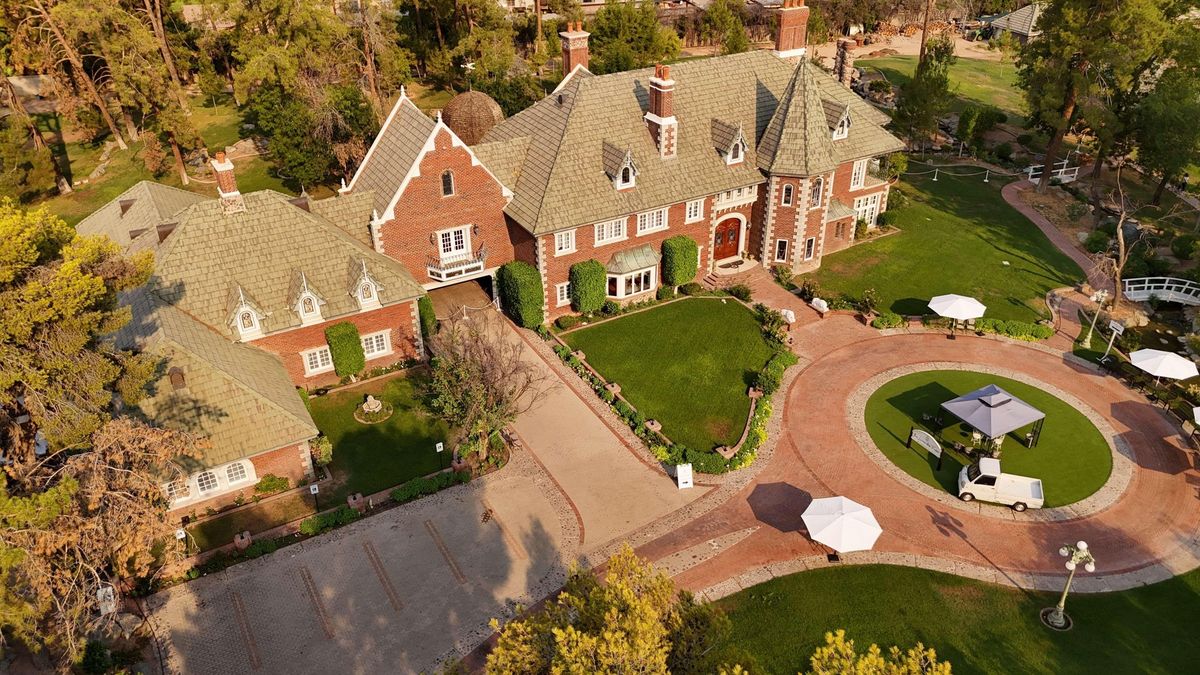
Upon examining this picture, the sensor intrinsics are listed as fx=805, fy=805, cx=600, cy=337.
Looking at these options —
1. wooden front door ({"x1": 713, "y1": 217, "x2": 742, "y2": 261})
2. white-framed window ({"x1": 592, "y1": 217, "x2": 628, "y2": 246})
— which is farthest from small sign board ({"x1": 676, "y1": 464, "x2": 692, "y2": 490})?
wooden front door ({"x1": 713, "y1": 217, "x2": 742, "y2": 261})

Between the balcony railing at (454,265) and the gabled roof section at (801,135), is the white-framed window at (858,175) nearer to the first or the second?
the gabled roof section at (801,135)

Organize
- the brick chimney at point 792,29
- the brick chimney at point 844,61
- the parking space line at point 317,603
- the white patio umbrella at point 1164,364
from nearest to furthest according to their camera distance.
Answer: the parking space line at point 317,603 < the white patio umbrella at point 1164,364 < the brick chimney at point 792,29 < the brick chimney at point 844,61

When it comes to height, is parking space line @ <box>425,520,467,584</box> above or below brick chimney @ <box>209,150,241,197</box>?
below

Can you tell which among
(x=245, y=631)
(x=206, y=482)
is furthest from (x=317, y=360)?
(x=245, y=631)

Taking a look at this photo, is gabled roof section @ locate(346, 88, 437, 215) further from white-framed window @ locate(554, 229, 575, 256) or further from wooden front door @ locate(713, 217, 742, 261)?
wooden front door @ locate(713, 217, 742, 261)

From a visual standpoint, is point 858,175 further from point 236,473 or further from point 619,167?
point 236,473

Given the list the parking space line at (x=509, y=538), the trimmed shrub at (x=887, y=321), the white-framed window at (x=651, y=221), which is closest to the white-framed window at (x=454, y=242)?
the white-framed window at (x=651, y=221)
